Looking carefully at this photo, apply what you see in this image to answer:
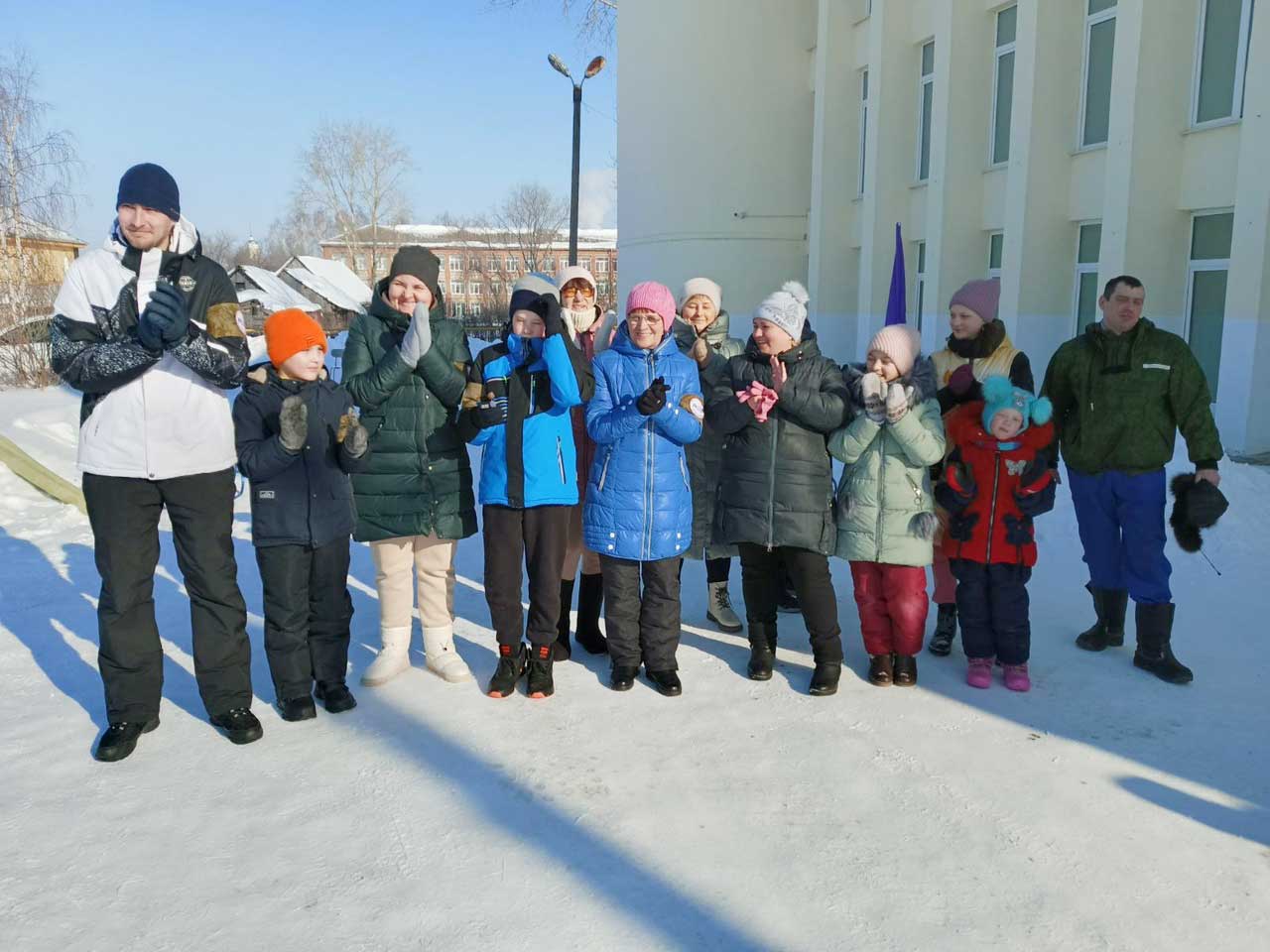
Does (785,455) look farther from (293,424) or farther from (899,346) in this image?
(293,424)

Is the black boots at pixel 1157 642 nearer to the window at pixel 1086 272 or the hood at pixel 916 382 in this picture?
the hood at pixel 916 382

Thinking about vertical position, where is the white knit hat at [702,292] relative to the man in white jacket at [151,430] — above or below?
above

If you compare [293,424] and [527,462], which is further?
[527,462]

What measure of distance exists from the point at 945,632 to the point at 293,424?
A: 3.18m

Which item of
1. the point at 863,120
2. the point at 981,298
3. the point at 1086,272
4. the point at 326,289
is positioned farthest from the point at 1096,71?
the point at 326,289

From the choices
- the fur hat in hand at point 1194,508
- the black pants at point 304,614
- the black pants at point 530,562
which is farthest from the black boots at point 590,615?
the fur hat in hand at point 1194,508

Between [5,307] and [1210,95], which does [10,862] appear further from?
[5,307]

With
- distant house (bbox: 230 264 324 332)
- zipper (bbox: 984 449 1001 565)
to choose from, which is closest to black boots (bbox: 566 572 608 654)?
zipper (bbox: 984 449 1001 565)

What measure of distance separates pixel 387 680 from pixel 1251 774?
135 inches

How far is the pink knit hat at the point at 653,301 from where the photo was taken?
3846 millimetres

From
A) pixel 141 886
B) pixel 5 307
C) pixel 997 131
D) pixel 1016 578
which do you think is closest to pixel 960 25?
pixel 997 131

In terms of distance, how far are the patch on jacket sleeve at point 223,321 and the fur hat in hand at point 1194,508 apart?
413 centimetres

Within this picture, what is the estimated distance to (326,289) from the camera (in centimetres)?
4781

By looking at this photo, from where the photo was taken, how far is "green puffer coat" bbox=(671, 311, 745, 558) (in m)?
4.34
